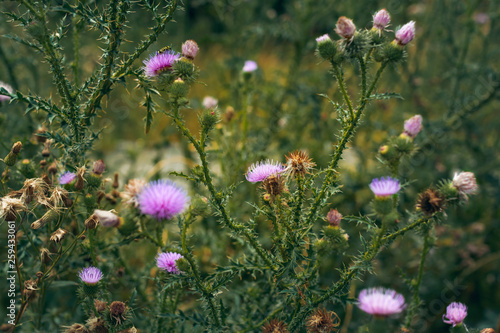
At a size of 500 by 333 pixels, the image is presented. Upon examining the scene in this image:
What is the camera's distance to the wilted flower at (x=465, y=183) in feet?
4.33

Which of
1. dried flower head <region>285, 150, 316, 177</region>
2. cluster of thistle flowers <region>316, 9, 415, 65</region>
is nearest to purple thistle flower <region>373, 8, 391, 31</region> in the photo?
cluster of thistle flowers <region>316, 9, 415, 65</region>

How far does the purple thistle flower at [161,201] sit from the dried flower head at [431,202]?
0.78 m

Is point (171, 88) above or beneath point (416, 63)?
beneath

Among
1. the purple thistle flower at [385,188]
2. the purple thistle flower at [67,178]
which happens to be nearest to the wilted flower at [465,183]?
the purple thistle flower at [385,188]

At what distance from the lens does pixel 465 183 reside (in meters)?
1.33

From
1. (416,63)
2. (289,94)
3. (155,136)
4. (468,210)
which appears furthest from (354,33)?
(155,136)

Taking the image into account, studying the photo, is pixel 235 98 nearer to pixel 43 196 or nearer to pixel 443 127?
pixel 443 127

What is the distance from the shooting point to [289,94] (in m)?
3.01

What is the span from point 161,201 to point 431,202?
86cm

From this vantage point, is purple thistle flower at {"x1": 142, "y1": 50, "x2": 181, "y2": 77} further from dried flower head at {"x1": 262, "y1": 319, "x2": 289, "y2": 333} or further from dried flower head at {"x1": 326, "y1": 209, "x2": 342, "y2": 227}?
dried flower head at {"x1": 262, "y1": 319, "x2": 289, "y2": 333}

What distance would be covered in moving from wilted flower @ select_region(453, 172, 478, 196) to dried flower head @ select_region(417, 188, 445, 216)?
0.08 m

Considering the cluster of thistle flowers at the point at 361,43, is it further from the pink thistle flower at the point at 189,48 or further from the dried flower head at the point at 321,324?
the dried flower head at the point at 321,324

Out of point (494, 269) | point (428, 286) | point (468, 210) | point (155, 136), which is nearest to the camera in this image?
point (428, 286)

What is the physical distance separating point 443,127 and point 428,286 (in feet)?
3.60
